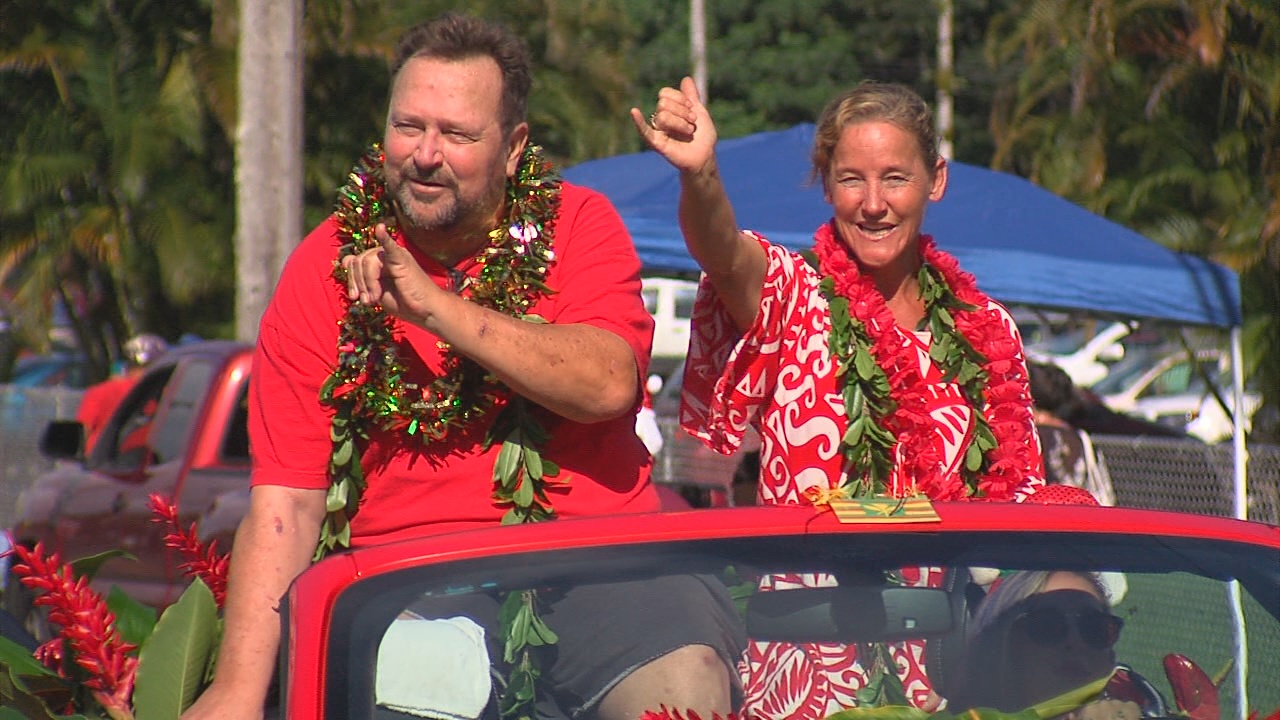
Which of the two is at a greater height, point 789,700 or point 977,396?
point 977,396

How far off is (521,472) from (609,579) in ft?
2.32

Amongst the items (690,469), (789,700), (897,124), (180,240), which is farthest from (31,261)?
(789,700)

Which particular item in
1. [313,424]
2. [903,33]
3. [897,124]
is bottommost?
[313,424]

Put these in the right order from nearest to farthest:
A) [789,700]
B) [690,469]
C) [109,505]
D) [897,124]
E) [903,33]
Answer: [789,700] < [897,124] < [109,505] < [690,469] < [903,33]

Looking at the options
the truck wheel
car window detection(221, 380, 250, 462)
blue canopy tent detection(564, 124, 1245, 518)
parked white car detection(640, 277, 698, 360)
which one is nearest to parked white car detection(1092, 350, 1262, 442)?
parked white car detection(640, 277, 698, 360)

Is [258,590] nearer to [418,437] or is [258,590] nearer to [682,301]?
[418,437]

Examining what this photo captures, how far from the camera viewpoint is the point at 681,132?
2.82m

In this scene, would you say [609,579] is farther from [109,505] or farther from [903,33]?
[903,33]

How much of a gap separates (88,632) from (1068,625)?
1.56m

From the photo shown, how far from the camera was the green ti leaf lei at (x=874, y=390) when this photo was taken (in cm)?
335

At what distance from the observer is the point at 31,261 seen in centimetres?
1800

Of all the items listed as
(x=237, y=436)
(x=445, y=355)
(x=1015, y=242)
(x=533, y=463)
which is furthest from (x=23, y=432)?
(x=533, y=463)

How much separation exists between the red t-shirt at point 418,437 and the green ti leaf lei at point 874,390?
1.57ft

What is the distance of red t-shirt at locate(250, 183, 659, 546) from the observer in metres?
2.97
